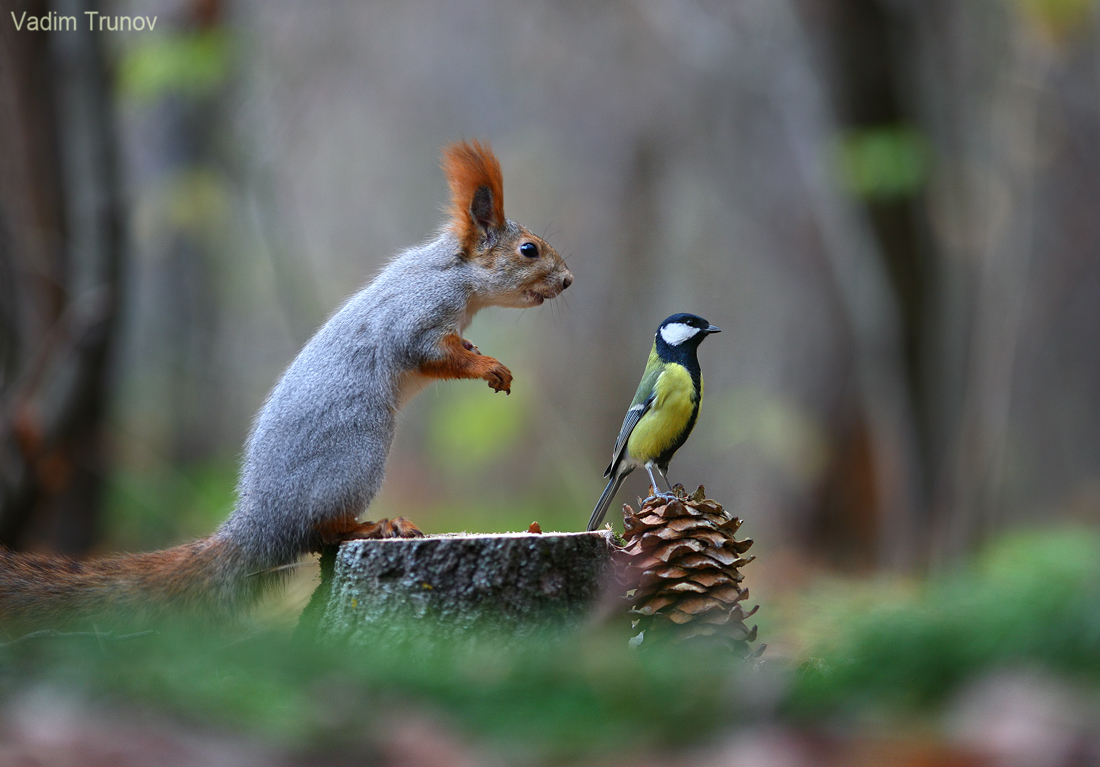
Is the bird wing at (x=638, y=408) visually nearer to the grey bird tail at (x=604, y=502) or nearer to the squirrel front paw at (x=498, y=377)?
the grey bird tail at (x=604, y=502)

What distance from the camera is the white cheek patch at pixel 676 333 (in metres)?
2.62

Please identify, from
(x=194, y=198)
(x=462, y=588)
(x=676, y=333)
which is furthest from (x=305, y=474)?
(x=194, y=198)

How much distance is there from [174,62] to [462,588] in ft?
14.4

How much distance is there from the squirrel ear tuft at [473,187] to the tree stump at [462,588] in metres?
0.95

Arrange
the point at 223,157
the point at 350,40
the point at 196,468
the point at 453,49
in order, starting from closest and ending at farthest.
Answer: the point at 223,157
the point at 196,468
the point at 350,40
the point at 453,49

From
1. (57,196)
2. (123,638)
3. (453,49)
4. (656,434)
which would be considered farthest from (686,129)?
Answer: (123,638)

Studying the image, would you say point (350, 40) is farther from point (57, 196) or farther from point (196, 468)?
point (57, 196)

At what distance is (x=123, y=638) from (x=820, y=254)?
22.1ft

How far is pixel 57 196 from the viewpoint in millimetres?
4957

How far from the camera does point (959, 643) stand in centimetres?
172

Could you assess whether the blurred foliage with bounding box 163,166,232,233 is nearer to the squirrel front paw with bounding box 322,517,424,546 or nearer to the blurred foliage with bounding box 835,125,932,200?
the blurred foliage with bounding box 835,125,932,200

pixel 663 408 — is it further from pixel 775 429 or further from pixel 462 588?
pixel 775 429

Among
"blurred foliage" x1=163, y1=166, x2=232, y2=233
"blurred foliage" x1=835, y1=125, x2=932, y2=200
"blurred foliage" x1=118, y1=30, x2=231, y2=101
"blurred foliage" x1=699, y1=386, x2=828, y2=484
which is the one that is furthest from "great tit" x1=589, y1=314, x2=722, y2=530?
"blurred foliage" x1=163, y1=166, x2=232, y2=233

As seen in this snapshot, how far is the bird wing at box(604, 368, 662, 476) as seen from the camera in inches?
102
